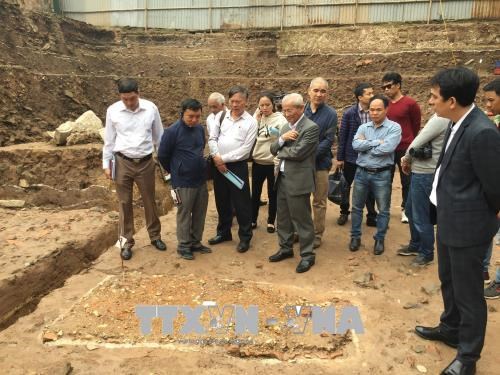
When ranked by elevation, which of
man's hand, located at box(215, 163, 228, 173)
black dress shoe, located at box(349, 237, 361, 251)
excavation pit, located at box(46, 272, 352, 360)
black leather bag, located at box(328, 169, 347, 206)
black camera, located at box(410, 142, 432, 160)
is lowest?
excavation pit, located at box(46, 272, 352, 360)

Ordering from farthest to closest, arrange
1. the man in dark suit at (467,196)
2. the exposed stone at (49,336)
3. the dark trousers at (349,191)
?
the dark trousers at (349,191), the exposed stone at (49,336), the man in dark suit at (467,196)

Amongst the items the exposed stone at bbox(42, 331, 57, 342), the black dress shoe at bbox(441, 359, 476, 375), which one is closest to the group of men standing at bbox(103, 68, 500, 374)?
the black dress shoe at bbox(441, 359, 476, 375)

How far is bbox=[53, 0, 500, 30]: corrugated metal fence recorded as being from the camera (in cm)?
1395

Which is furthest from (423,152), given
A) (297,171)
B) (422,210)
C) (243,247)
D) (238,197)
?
(243,247)

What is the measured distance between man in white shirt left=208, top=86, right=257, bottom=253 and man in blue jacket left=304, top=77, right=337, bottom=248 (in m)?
0.76

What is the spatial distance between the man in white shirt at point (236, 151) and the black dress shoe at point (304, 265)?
874mm

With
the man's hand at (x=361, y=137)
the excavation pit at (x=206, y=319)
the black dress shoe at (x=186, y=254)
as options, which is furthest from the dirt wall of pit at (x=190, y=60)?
the man's hand at (x=361, y=137)

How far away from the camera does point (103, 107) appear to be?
49.1 feet

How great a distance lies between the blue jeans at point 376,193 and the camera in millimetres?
4695

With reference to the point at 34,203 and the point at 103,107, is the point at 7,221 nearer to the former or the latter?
the point at 34,203

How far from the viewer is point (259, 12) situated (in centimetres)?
1611

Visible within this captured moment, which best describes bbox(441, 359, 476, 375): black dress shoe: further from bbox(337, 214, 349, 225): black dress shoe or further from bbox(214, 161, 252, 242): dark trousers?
bbox(337, 214, 349, 225): black dress shoe

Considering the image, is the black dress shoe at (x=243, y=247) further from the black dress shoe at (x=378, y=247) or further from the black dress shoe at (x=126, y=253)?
the black dress shoe at (x=378, y=247)

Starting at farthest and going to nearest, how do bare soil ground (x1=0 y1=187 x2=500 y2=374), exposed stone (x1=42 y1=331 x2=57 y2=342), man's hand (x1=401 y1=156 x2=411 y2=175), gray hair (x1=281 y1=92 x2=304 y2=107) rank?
man's hand (x1=401 y1=156 x2=411 y2=175), gray hair (x1=281 y1=92 x2=304 y2=107), exposed stone (x1=42 y1=331 x2=57 y2=342), bare soil ground (x1=0 y1=187 x2=500 y2=374)
